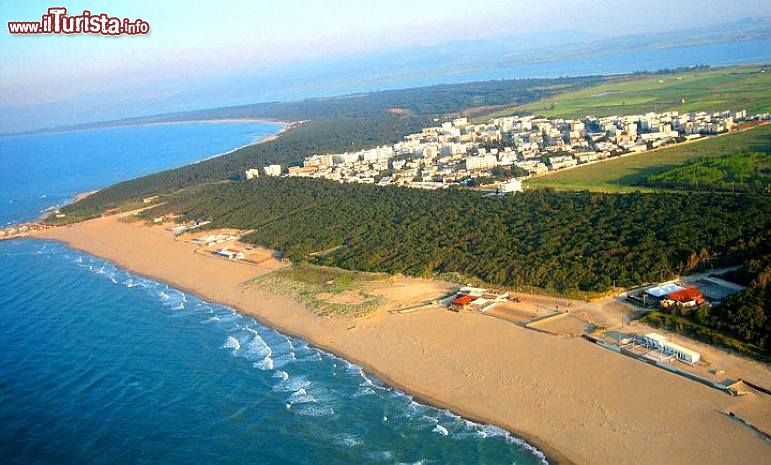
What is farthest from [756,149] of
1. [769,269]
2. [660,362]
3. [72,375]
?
[72,375]

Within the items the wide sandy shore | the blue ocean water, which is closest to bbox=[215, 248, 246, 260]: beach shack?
the wide sandy shore

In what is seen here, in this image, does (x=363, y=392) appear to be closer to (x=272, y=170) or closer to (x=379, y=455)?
(x=379, y=455)

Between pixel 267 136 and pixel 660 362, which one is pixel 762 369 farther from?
pixel 267 136

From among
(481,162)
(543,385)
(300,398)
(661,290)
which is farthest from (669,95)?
(300,398)

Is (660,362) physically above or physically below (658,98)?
below

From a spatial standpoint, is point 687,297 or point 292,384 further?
point 687,297

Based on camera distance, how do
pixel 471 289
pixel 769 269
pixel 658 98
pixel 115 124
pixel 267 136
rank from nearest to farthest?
pixel 769 269 < pixel 471 289 < pixel 658 98 < pixel 267 136 < pixel 115 124

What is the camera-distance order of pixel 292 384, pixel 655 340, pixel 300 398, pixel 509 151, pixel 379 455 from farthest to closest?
1. pixel 509 151
2. pixel 292 384
3. pixel 300 398
4. pixel 655 340
5. pixel 379 455

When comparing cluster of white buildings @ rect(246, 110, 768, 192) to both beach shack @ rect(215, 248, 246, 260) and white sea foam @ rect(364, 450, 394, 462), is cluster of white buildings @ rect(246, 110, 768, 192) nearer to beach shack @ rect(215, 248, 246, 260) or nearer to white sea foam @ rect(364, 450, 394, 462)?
beach shack @ rect(215, 248, 246, 260)
